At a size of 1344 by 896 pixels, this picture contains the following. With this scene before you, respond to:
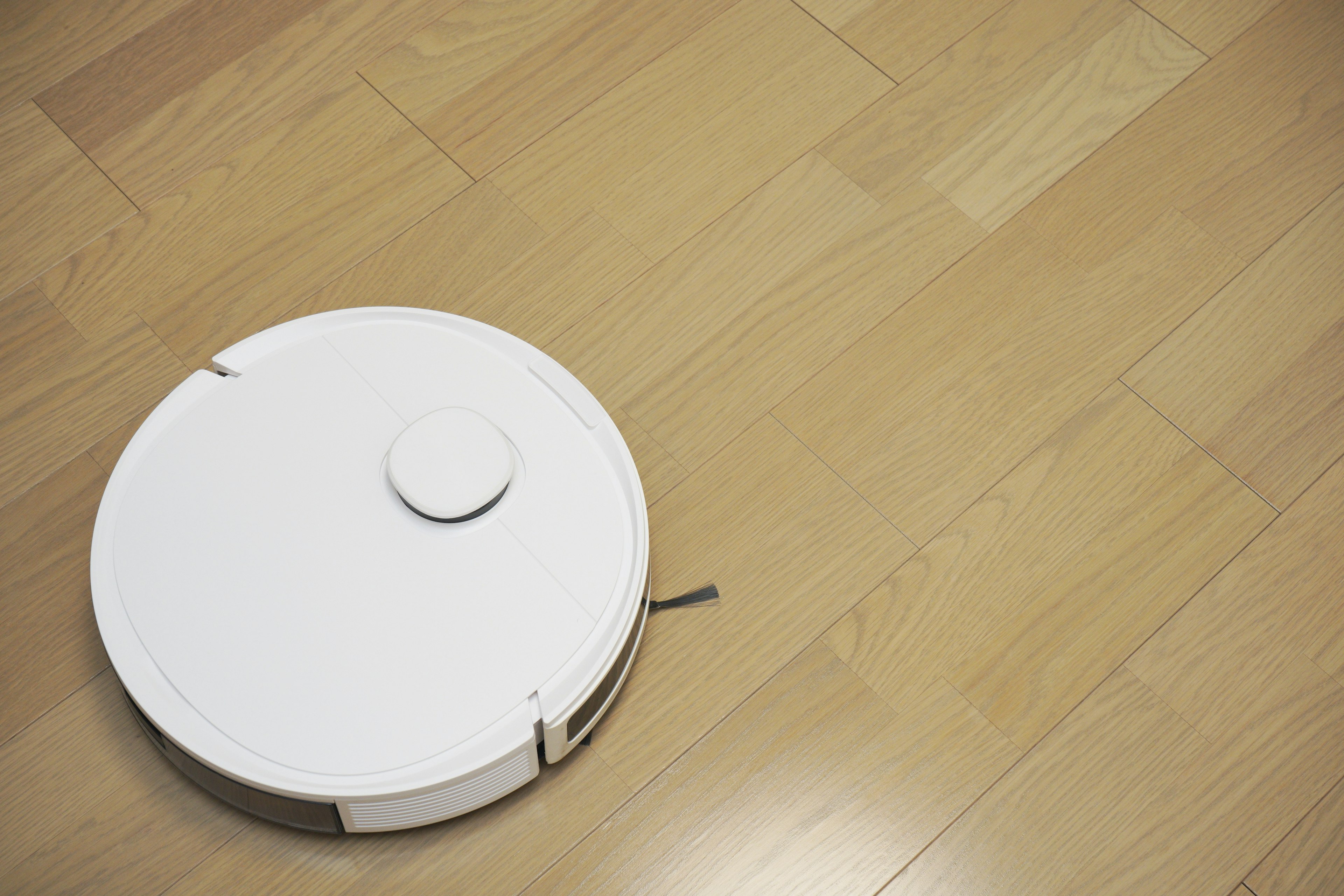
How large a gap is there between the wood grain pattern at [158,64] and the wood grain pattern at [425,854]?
0.84 m

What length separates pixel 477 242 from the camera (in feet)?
4.18

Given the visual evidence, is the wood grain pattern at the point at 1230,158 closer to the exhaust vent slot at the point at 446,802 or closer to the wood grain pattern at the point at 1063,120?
the wood grain pattern at the point at 1063,120

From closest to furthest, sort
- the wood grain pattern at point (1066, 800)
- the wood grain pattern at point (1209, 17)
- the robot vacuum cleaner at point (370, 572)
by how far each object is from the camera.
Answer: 1. the robot vacuum cleaner at point (370, 572)
2. the wood grain pattern at point (1066, 800)
3. the wood grain pattern at point (1209, 17)

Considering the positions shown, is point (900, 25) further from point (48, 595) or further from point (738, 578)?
point (48, 595)

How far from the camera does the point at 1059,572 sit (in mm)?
1149

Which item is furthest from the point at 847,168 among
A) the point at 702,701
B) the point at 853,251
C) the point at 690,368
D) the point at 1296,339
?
the point at 702,701

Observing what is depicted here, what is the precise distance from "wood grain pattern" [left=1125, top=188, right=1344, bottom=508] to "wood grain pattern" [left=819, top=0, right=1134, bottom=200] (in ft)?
1.15

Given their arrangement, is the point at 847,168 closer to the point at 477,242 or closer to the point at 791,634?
the point at 477,242

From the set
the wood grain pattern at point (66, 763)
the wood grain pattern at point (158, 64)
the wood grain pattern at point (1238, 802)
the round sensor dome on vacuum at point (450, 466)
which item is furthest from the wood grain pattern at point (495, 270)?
the wood grain pattern at point (1238, 802)

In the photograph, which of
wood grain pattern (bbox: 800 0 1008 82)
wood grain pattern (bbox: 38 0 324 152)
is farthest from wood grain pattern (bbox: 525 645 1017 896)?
wood grain pattern (bbox: 38 0 324 152)

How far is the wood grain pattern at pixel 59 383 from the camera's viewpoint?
1142 mm

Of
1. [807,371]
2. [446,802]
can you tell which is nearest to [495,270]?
[807,371]

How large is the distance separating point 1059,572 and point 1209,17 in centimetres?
82

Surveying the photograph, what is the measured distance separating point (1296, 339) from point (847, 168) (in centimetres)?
55
